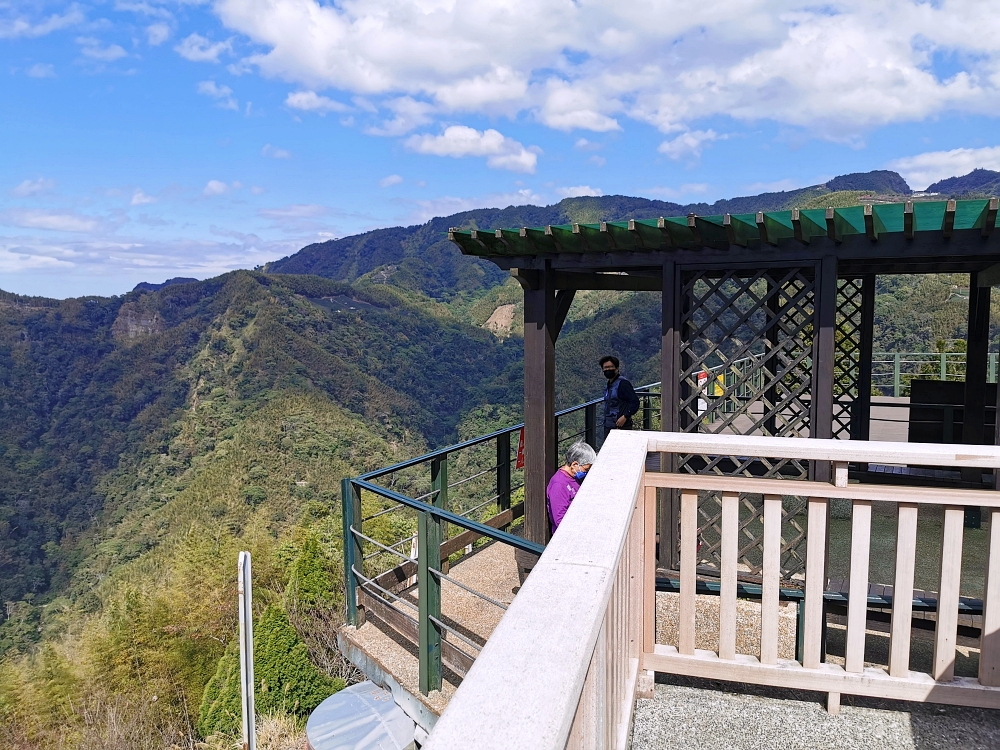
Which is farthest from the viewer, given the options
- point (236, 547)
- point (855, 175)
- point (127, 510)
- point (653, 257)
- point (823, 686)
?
point (855, 175)

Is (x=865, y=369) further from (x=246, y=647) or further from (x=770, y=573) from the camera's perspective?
(x=246, y=647)

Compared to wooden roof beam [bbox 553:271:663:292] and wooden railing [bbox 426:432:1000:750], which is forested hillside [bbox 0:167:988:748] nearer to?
wooden roof beam [bbox 553:271:663:292]

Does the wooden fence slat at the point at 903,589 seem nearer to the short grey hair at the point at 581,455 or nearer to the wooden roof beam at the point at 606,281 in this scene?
the short grey hair at the point at 581,455

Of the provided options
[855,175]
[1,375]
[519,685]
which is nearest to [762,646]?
[519,685]

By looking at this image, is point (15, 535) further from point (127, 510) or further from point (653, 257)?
point (653, 257)

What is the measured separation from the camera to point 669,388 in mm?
4879

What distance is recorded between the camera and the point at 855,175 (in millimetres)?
122188

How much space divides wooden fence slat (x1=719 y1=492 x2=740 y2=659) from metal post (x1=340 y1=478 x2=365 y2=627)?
298cm

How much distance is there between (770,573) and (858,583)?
0.80 ft

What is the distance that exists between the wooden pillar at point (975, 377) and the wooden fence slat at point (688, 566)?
204 inches

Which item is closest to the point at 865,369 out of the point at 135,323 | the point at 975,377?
the point at 975,377

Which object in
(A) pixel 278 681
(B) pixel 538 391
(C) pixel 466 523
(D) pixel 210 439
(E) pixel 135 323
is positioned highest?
(B) pixel 538 391

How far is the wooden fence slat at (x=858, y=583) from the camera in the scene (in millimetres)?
2020

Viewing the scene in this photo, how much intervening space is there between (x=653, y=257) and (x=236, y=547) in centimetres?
2319
